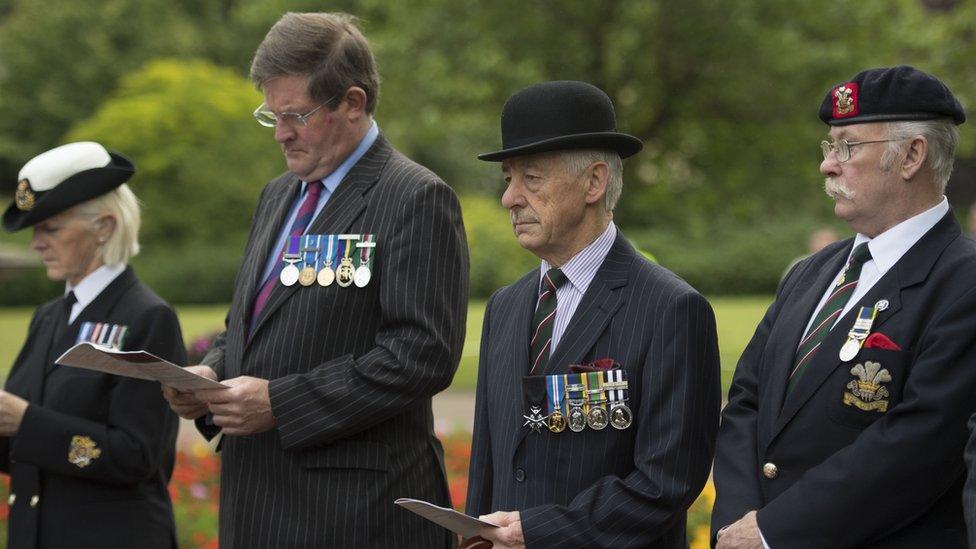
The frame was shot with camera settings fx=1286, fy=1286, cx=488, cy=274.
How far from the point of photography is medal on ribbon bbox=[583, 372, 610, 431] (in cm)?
331

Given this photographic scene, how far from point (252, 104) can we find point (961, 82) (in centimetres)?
1543

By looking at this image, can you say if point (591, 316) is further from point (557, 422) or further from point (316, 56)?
point (316, 56)

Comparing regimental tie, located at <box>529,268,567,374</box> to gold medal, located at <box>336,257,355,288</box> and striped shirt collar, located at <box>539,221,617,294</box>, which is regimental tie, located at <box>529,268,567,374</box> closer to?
striped shirt collar, located at <box>539,221,617,294</box>

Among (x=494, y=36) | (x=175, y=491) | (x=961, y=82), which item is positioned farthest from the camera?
(x=961, y=82)

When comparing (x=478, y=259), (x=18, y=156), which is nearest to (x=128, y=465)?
(x=478, y=259)

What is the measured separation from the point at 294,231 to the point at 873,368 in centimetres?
188

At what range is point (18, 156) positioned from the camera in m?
39.1

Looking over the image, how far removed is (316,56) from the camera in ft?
13.1

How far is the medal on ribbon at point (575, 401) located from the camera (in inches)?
131

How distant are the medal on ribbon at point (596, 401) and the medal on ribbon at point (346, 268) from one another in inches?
36.4

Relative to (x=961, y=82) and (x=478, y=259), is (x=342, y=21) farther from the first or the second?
(x=478, y=259)

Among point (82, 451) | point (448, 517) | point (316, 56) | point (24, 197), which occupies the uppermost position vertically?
point (316, 56)

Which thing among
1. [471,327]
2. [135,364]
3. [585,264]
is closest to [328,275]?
[135,364]

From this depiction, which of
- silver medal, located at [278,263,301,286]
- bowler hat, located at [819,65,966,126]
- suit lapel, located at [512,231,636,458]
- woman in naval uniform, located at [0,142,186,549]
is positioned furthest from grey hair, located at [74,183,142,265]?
bowler hat, located at [819,65,966,126]
